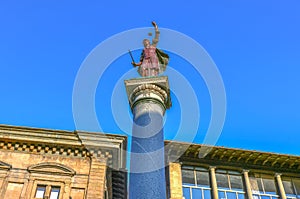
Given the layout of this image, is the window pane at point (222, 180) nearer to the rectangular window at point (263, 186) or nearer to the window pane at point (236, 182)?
the window pane at point (236, 182)

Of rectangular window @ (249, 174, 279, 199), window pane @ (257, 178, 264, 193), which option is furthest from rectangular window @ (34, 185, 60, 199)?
window pane @ (257, 178, 264, 193)

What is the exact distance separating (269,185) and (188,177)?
4.51 m

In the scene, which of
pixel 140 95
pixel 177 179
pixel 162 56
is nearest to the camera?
pixel 140 95

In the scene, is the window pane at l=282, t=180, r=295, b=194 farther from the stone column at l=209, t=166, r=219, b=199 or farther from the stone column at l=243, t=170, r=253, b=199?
the stone column at l=209, t=166, r=219, b=199

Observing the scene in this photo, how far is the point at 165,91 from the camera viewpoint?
12.7m

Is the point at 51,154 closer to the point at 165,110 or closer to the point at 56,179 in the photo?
the point at 56,179

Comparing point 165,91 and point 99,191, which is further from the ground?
point 165,91

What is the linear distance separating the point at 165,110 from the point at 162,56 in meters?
2.93

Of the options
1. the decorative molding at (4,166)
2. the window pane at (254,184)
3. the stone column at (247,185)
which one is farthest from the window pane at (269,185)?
the decorative molding at (4,166)

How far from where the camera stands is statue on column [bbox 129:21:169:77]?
13.7 metres

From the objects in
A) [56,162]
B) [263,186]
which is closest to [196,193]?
[263,186]

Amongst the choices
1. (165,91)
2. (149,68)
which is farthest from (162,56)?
(165,91)

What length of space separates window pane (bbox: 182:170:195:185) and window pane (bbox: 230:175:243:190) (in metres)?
2.11

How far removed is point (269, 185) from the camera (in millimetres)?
19156
